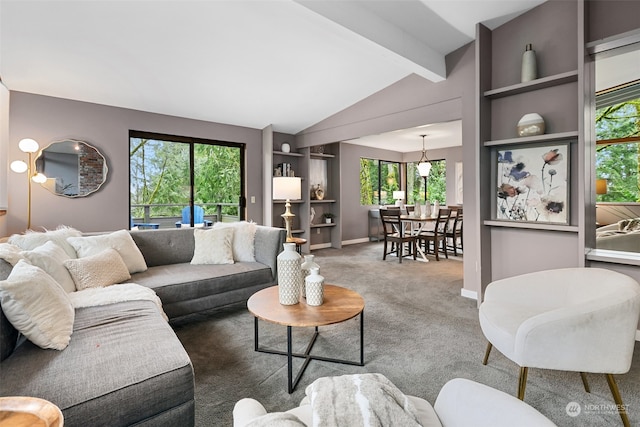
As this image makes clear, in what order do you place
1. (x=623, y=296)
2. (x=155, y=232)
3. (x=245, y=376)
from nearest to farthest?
1. (x=623, y=296)
2. (x=245, y=376)
3. (x=155, y=232)

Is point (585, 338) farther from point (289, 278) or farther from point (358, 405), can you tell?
point (289, 278)

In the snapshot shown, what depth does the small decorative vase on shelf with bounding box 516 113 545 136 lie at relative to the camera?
2.93m

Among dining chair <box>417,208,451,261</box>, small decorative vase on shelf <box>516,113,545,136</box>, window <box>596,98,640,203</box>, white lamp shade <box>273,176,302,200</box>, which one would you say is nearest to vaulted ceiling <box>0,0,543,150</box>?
small decorative vase on shelf <box>516,113,545,136</box>

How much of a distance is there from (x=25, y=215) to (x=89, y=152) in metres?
1.00

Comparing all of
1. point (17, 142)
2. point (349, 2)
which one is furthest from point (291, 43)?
point (17, 142)

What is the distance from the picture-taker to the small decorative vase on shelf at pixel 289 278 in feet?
6.64

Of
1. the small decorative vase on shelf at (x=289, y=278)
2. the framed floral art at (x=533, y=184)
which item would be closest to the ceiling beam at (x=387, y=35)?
the framed floral art at (x=533, y=184)

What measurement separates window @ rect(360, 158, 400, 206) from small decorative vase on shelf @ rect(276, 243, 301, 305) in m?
5.93

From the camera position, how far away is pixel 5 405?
839 millimetres

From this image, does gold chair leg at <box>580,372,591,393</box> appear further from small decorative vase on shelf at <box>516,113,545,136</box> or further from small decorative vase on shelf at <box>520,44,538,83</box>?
small decorative vase on shelf at <box>520,44,538,83</box>

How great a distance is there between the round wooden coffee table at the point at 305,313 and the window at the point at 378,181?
5779 mm

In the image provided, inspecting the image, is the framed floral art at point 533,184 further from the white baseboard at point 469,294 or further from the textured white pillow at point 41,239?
the textured white pillow at point 41,239

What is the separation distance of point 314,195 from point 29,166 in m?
4.55

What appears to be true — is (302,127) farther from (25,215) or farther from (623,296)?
(623,296)
